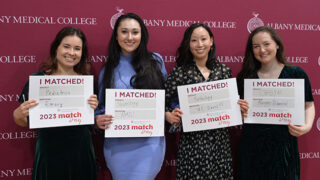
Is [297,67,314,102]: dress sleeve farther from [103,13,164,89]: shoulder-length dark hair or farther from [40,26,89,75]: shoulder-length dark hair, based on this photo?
[40,26,89,75]: shoulder-length dark hair

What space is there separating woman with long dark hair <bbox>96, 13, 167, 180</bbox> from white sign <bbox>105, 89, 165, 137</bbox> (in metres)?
0.09

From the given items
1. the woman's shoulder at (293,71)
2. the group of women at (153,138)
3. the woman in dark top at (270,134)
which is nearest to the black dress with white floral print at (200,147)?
the group of women at (153,138)

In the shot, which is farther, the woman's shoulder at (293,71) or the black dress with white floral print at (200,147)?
the woman's shoulder at (293,71)

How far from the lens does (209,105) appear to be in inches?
74.1

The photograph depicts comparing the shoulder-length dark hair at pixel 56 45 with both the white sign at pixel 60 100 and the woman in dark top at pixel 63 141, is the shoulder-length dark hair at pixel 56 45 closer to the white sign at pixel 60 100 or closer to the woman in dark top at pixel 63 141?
the woman in dark top at pixel 63 141

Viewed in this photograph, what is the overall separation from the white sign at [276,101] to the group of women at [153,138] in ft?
0.26

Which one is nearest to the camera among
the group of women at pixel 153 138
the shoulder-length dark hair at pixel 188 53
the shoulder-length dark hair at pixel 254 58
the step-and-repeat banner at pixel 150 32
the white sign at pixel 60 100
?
the white sign at pixel 60 100

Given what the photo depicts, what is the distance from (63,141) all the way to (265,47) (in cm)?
172

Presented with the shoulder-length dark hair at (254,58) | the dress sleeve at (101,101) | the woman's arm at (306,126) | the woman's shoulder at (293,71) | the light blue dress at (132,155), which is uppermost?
the shoulder-length dark hair at (254,58)

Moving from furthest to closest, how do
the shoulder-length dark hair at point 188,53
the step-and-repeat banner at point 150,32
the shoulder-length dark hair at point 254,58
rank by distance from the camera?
the step-and-repeat banner at point 150,32, the shoulder-length dark hair at point 254,58, the shoulder-length dark hair at point 188,53

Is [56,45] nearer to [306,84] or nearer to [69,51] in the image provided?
[69,51]

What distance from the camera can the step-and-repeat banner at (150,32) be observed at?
2225 mm

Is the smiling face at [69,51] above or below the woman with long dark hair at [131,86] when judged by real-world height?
above

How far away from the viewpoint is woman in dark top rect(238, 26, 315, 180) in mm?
2000
